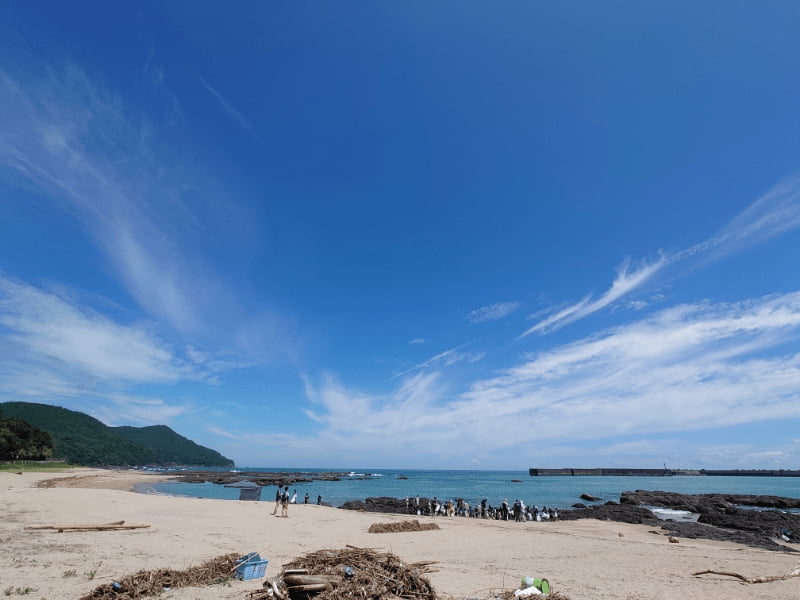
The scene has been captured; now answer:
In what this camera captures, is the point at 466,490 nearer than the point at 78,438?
Yes

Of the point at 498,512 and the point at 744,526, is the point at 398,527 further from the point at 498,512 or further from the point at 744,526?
the point at 744,526

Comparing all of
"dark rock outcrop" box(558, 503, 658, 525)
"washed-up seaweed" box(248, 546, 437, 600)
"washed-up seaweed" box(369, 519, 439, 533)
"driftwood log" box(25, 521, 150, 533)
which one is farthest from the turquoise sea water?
"washed-up seaweed" box(248, 546, 437, 600)

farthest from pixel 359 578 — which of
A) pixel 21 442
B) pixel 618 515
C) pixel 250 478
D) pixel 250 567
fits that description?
pixel 250 478

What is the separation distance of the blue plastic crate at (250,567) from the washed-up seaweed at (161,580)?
0.71 feet

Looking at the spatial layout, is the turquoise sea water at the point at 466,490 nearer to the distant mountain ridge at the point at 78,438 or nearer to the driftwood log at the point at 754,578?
the driftwood log at the point at 754,578

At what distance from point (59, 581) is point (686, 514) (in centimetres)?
4661

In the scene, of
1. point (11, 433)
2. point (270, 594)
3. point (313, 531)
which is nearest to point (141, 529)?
point (313, 531)

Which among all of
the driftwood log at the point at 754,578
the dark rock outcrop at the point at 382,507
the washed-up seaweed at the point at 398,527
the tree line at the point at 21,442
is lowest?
the dark rock outcrop at the point at 382,507

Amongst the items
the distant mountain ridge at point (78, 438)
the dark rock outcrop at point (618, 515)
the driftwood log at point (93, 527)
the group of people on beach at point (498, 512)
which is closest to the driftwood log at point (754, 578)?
the dark rock outcrop at point (618, 515)

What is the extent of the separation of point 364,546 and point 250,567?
6776 millimetres

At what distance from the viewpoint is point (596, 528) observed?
25625 millimetres

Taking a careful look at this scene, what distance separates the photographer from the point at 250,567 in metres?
10.4

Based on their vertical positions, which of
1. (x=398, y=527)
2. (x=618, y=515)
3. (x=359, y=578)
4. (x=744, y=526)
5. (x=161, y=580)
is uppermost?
(x=359, y=578)

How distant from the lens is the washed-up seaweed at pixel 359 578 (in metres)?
7.56
